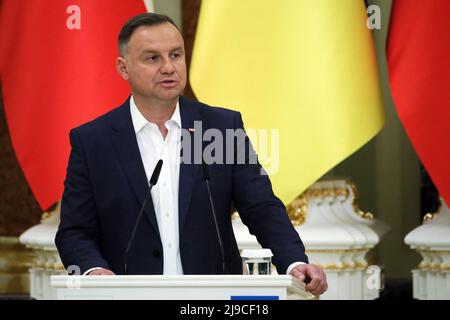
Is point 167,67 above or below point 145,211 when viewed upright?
above

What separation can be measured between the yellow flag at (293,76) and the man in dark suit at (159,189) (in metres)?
1.39

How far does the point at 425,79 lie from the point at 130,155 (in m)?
1.82

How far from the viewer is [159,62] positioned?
3.29 metres

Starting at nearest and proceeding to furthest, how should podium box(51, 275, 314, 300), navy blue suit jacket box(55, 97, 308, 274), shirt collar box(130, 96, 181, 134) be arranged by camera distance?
1. podium box(51, 275, 314, 300)
2. navy blue suit jacket box(55, 97, 308, 274)
3. shirt collar box(130, 96, 181, 134)

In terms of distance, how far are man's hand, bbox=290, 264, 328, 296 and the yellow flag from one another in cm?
167

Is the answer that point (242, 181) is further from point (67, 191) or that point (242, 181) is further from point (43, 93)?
point (43, 93)

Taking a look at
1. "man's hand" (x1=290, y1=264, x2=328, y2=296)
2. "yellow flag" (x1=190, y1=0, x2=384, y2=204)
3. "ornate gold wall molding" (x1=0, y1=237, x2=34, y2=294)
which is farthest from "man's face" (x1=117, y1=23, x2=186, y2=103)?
"ornate gold wall molding" (x1=0, y1=237, x2=34, y2=294)

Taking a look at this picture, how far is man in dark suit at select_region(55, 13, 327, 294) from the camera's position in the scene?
3.25m

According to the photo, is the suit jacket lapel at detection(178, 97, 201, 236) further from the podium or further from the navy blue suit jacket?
the podium

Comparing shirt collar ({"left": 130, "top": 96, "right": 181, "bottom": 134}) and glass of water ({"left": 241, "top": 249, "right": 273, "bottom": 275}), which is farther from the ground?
shirt collar ({"left": 130, "top": 96, "right": 181, "bottom": 134})

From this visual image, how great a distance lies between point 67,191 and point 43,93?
1.73m

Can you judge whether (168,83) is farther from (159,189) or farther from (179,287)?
(179,287)

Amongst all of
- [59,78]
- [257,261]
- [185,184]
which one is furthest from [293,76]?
[257,261]

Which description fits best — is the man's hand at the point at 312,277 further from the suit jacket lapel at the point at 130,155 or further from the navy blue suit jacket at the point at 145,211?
the suit jacket lapel at the point at 130,155
